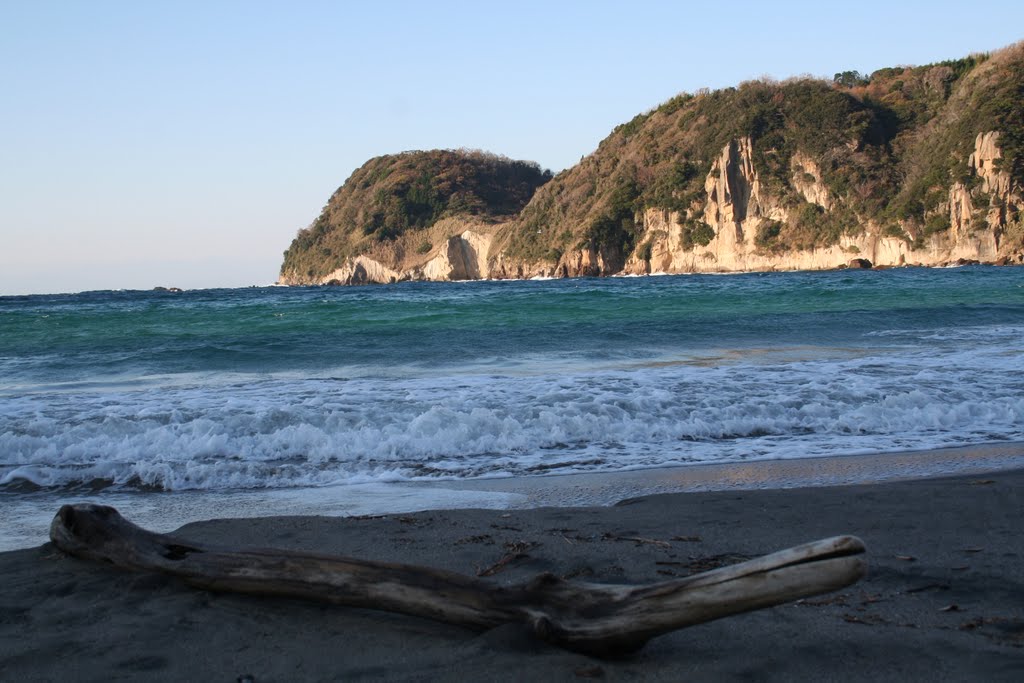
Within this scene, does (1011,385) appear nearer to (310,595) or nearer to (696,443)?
(696,443)

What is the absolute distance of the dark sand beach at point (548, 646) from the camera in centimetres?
240

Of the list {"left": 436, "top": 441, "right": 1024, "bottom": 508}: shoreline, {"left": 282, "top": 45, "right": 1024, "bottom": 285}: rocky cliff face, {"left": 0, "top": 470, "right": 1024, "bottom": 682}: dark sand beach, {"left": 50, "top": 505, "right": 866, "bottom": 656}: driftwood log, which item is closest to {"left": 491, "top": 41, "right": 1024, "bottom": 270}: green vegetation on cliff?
{"left": 282, "top": 45, "right": 1024, "bottom": 285}: rocky cliff face

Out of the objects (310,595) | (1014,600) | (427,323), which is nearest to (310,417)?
(310,595)

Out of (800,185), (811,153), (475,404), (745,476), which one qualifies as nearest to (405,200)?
(800,185)

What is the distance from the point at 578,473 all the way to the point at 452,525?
191 centimetres

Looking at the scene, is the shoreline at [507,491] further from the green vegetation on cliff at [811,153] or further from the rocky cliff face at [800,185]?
the green vegetation on cliff at [811,153]

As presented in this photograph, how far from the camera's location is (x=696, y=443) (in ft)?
22.9

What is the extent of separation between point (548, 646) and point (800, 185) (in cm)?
9249

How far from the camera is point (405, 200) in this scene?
13012 centimetres

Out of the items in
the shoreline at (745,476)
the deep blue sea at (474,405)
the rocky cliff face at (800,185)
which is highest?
the rocky cliff face at (800,185)

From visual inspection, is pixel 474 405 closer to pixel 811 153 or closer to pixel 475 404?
pixel 475 404

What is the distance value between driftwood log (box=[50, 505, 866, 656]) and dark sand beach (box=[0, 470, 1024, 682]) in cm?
7

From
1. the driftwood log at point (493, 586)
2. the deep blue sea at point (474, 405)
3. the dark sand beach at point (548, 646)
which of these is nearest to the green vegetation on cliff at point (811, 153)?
the deep blue sea at point (474, 405)

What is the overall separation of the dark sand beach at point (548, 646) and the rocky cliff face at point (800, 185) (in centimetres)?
7909
